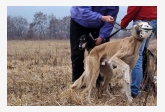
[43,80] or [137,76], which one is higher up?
[137,76]

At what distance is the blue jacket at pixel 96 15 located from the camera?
6824mm

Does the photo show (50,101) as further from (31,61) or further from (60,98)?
(31,61)

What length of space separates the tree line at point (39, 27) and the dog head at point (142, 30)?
0.42m

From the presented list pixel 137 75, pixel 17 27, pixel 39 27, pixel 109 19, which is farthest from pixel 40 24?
pixel 137 75

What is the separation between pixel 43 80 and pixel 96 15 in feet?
Answer: 5.51

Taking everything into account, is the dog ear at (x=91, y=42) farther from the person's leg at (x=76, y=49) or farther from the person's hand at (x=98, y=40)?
the person's leg at (x=76, y=49)

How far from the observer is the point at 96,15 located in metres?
A: 6.81

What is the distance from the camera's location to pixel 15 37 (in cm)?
711

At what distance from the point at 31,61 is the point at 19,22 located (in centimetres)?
201

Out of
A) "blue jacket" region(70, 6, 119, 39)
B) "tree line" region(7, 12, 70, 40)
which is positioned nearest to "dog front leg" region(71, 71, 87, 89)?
"blue jacket" region(70, 6, 119, 39)

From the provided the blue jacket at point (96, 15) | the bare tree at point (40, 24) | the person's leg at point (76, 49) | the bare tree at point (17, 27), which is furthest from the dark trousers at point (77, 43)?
the bare tree at point (17, 27)

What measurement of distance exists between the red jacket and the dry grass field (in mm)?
460

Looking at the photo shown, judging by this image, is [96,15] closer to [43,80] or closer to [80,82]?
[80,82]

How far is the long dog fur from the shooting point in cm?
650
